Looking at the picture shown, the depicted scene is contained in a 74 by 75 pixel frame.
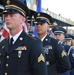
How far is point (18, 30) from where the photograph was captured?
267cm

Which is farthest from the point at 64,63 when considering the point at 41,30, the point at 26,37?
the point at 26,37

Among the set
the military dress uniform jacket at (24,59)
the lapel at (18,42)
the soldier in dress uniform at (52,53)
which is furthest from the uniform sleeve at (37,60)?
the soldier in dress uniform at (52,53)

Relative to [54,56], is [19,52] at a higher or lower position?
higher

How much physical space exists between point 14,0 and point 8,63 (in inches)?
28.2

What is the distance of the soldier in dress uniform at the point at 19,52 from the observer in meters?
2.55

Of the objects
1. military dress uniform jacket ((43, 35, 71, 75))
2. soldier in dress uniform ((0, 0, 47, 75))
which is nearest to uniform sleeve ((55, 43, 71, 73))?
military dress uniform jacket ((43, 35, 71, 75))

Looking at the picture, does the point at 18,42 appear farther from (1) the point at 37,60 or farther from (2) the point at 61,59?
(2) the point at 61,59

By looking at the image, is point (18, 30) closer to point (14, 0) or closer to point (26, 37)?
point (26, 37)

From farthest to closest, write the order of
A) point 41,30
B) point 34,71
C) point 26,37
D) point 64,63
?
point 64,63 → point 41,30 → point 26,37 → point 34,71

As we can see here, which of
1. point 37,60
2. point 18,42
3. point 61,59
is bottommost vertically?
point 61,59

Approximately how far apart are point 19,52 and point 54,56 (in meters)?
1.26

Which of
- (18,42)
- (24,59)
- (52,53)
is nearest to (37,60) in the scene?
(24,59)

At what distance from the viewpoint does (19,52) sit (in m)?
2.61

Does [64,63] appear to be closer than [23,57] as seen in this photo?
No
